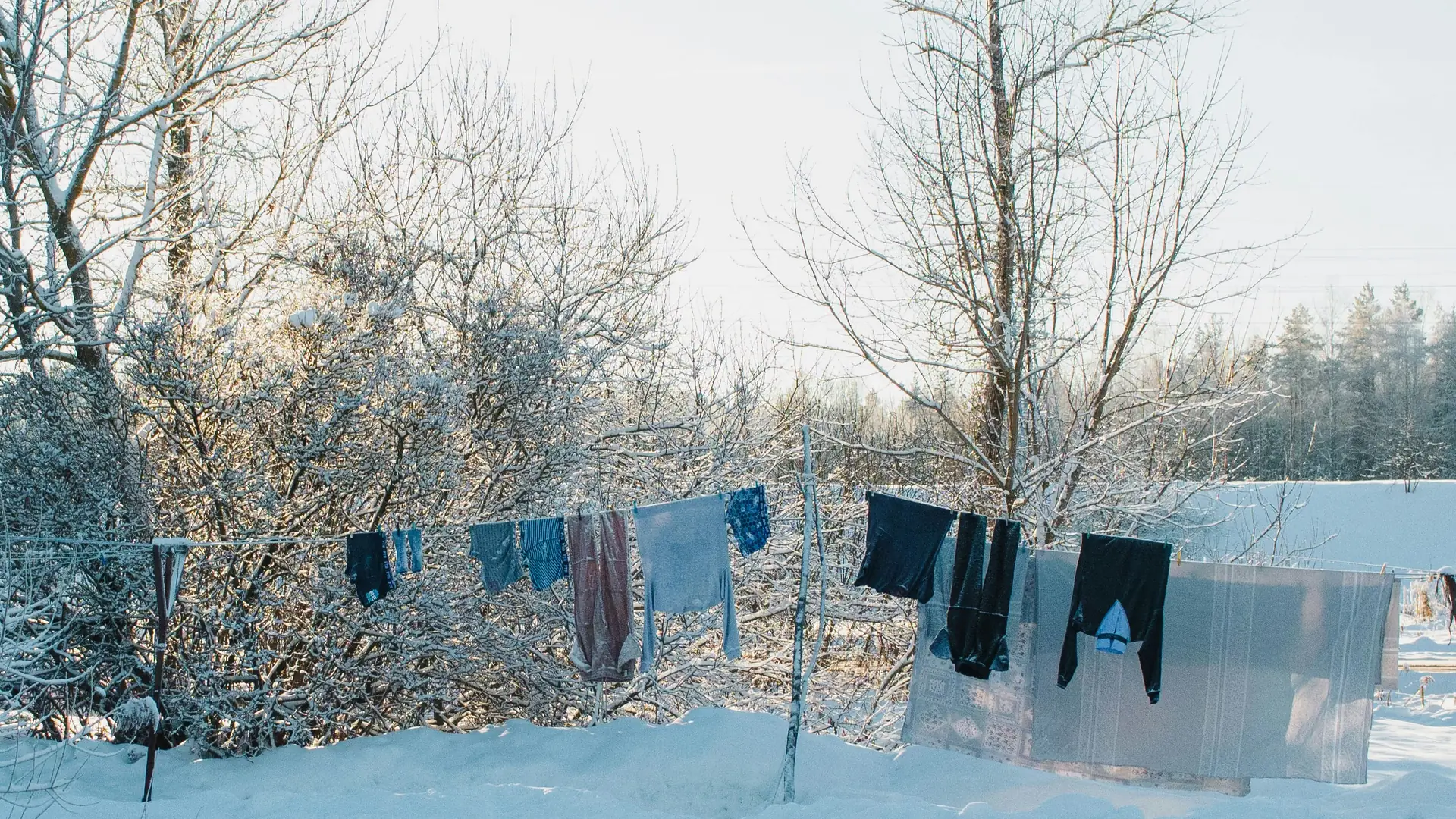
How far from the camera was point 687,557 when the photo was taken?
254 inches

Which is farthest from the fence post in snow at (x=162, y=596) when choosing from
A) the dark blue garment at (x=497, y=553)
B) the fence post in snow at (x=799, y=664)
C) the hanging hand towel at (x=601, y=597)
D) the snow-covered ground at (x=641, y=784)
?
the fence post in snow at (x=799, y=664)

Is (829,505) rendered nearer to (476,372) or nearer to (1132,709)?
(476,372)

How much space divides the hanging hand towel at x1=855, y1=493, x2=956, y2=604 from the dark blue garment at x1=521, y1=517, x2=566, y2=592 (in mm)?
2208

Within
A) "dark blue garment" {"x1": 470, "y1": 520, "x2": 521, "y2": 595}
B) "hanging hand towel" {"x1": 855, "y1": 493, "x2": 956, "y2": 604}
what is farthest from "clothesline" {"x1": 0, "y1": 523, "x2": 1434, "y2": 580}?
"hanging hand towel" {"x1": 855, "y1": 493, "x2": 956, "y2": 604}

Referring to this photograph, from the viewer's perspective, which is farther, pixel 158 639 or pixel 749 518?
pixel 749 518

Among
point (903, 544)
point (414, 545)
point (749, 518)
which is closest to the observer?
point (903, 544)

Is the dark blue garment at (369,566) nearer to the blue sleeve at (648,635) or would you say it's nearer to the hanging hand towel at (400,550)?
the hanging hand towel at (400,550)

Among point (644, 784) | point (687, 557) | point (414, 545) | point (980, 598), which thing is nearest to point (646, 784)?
point (644, 784)

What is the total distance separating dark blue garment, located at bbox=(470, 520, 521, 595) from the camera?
22.4 ft

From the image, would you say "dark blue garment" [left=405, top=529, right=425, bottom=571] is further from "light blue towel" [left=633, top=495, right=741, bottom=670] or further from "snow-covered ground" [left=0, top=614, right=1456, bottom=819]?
"light blue towel" [left=633, top=495, right=741, bottom=670]

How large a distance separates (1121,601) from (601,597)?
3480mm

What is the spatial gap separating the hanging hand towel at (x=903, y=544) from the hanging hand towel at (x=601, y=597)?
5.82 feet

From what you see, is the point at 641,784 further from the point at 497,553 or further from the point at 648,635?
the point at 497,553

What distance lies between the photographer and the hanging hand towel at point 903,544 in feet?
19.7
